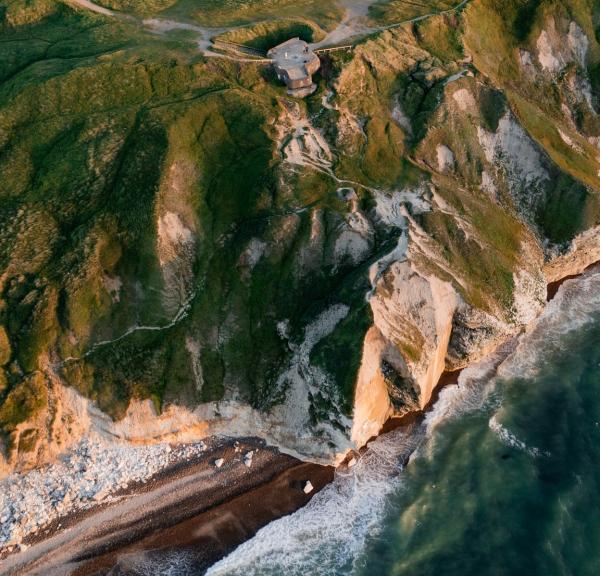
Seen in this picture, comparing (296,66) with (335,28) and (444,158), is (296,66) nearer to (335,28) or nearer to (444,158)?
(335,28)

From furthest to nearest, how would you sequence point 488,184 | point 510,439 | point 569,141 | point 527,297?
point 569,141 < point 488,184 < point 527,297 < point 510,439

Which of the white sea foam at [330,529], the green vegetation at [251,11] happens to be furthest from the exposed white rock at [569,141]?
the white sea foam at [330,529]

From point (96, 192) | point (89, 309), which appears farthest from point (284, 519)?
point (96, 192)

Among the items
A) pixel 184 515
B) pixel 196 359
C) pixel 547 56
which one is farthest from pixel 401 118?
pixel 184 515

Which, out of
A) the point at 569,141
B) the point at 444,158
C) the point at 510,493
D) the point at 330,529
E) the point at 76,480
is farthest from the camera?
the point at 569,141

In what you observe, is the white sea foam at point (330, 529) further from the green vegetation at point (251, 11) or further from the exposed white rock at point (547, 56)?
the exposed white rock at point (547, 56)

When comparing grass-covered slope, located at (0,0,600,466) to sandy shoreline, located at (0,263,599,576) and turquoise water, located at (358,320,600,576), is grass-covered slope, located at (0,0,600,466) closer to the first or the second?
sandy shoreline, located at (0,263,599,576)

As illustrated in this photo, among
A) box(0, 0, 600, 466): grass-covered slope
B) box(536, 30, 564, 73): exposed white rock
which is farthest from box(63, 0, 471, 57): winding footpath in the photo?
box(536, 30, 564, 73): exposed white rock
